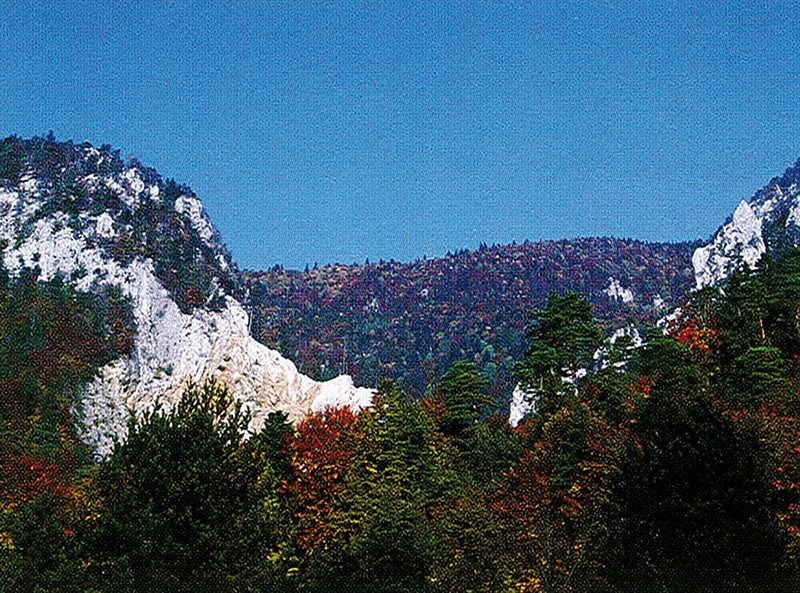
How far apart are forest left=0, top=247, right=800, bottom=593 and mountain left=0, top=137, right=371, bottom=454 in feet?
80.5

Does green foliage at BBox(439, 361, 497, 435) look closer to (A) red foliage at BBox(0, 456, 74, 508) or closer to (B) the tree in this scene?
(B) the tree

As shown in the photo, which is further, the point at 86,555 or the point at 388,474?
the point at 388,474

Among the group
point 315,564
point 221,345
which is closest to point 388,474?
point 315,564

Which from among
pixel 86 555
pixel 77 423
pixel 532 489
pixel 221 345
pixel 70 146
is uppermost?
pixel 70 146

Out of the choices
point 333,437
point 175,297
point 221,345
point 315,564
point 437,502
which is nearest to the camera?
point 315,564

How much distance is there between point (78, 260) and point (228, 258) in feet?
111

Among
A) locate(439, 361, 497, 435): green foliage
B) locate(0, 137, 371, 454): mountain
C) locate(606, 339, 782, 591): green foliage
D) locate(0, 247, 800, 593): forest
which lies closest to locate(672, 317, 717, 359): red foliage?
locate(0, 247, 800, 593): forest

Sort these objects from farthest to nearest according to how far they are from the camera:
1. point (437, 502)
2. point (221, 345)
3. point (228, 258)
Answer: point (228, 258) → point (221, 345) → point (437, 502)

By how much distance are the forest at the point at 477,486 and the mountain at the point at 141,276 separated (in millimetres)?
24544

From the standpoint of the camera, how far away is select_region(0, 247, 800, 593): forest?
22.0m

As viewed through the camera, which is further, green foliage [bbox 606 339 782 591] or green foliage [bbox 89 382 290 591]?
green foliage [bbox 606 339 782 591]

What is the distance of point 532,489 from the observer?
4038cm

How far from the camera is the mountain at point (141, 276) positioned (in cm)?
9043

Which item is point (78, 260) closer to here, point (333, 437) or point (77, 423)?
point (77, 423)
